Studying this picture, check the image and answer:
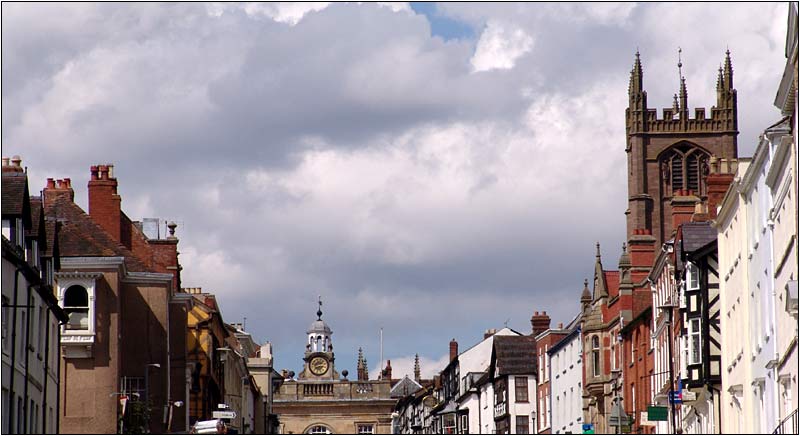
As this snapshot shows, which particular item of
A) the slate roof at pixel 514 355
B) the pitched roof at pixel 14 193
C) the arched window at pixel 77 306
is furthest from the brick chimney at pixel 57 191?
the slate roof at pixel 514 355

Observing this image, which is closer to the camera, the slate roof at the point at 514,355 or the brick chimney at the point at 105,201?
the brick chimney at the point at 105,201

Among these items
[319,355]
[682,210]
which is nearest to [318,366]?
[319,355]

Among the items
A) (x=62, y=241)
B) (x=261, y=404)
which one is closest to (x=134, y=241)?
(x=62, y=241)

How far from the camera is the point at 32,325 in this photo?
140 feet

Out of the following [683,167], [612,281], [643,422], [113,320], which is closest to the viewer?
[113,320]

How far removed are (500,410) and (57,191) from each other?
48.4m

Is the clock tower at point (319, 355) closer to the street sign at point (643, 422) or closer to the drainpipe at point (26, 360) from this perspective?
the street sign at point (643, 422)

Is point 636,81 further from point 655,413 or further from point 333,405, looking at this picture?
point 655,413

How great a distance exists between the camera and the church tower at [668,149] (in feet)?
458

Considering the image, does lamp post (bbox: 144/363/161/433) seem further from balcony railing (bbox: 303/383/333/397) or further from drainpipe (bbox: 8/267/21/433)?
balcony railing (bbox: 303/383/333/397)

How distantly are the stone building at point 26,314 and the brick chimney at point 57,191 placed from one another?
11.9 m

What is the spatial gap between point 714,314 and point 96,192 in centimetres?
2271

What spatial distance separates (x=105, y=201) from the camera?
6238 cm

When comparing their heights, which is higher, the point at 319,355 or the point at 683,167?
the point at 683,167
